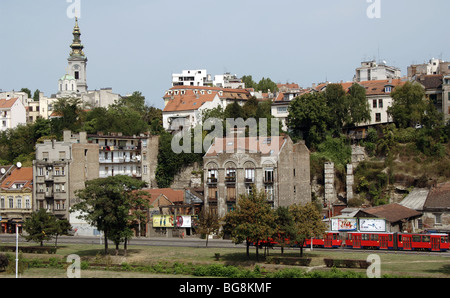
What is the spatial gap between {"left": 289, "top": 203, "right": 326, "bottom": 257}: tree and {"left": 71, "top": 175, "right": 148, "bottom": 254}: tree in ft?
51.4

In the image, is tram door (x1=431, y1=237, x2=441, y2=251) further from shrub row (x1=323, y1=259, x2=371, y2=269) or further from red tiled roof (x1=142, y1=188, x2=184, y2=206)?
red tiled roof (x1=142, y1=188, x2=184, y2=206)

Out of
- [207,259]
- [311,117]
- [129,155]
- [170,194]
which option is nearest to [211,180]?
[170,194]

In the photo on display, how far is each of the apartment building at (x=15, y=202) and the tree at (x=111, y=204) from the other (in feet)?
98.0

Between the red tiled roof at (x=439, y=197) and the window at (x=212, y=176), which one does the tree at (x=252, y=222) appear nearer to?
the window at (x=212, y=176)

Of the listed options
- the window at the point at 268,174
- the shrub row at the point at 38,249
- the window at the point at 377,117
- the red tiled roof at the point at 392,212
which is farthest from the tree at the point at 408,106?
the shrub row at the point at 38,249

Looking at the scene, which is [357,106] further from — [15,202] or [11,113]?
[11,113]

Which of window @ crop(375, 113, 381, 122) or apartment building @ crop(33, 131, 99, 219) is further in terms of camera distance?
window @ crop(375, 113, 381, 122)

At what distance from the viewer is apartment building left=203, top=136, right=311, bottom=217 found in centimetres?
8000

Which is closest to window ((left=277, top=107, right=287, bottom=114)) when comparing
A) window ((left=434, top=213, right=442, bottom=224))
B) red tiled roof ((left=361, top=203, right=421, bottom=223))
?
red tiled roof ((left=361, top=203, right=421, bottom=223))

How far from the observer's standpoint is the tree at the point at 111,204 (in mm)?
64938

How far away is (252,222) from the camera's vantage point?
5988 centimetres

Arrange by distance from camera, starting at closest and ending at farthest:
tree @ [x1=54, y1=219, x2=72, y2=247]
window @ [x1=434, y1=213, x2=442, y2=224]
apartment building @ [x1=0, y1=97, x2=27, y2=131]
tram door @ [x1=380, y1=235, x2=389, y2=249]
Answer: tram door @ [x1=380, y1=235, x2=389, y2=249]
tree @ [x1=54, y1=219, x2=72, y2=247]
window @ [x1=434, y1=213, x2=442, y2=224]
apartment building @ [x1=0, y1=97, x2=27, y2=131]

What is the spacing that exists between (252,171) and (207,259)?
21.7m

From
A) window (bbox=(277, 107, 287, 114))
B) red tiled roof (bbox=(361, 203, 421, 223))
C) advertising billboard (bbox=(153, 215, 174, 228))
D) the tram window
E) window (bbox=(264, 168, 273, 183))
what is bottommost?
the tram window
